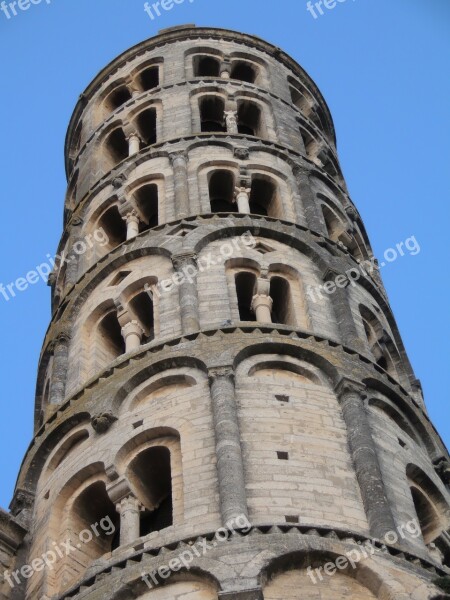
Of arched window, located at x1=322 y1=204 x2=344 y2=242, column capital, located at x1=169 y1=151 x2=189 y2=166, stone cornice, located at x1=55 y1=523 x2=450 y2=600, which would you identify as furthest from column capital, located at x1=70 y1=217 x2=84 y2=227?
stone cornice, located at x1=55 y1=523 x2=450 y2=600

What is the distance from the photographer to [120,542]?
19.7m

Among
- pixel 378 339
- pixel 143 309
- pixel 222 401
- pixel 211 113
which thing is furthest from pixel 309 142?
pixel 222 401

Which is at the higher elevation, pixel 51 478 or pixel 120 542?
pixel 51 478

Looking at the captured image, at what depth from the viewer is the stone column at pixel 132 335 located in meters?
25.7

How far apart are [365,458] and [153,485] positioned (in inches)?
137

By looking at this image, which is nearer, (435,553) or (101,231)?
(435,553)

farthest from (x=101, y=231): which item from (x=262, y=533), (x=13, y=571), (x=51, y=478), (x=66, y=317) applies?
(x=262, y=533)

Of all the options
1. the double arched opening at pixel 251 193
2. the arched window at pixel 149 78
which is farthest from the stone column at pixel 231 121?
the arched window at pixel 149 78

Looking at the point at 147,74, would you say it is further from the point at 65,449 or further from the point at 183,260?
the point at 65,449

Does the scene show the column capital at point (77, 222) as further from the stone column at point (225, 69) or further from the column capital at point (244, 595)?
the column capital at point (244, 595)

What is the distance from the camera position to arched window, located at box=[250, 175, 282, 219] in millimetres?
31875

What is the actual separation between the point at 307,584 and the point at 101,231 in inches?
657

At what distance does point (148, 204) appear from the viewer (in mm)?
32344

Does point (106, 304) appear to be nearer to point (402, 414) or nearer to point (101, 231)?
point (101, 231)
